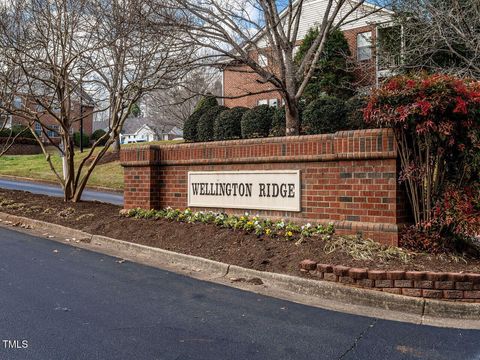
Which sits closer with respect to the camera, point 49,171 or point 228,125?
point 228,125

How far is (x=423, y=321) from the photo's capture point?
4.54 m

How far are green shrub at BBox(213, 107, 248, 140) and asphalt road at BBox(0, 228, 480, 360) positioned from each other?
11471 mm

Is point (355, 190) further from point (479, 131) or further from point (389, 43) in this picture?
point (389, 43)

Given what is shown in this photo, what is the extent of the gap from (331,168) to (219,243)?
197 cm

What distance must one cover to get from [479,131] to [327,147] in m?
1.97

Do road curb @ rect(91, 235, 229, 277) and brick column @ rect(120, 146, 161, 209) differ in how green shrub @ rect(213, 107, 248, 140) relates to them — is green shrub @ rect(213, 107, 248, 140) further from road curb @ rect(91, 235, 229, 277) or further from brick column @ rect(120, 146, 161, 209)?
road curb @ rect(91, 235, 229, 277)

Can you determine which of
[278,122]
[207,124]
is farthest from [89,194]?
[278,122]

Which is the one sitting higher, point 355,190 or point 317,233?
point 355,190

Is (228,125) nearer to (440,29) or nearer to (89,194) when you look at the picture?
(89,194)

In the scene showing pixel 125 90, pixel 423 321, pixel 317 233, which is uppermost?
pixel 125 90

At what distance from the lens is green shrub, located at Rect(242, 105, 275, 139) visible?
52.1 feet

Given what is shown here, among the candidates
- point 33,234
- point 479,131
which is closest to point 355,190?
point 479,131

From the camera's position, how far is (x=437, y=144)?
5.82 metres

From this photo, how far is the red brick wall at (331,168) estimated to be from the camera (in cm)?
621
